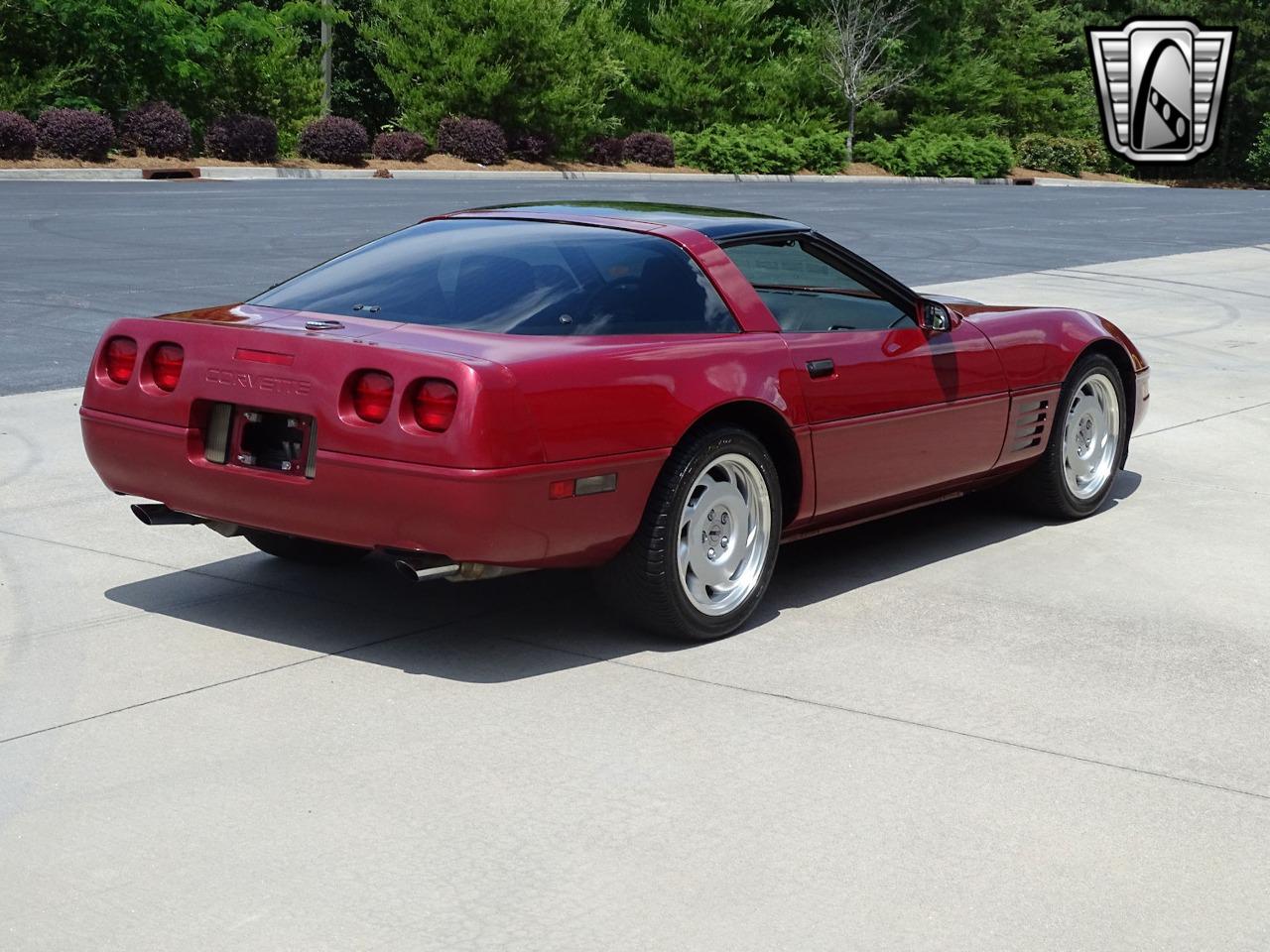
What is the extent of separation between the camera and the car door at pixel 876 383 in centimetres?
582

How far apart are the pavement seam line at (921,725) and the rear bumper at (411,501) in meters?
0.35

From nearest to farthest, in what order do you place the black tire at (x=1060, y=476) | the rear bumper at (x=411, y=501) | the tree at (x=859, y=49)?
the rear bumper at (x=411, y=501)
the black tire at (x=1060, y=476)
the tree at (x=859, y=49)

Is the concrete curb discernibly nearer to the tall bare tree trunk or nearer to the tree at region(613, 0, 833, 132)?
the tall bare tree trunk

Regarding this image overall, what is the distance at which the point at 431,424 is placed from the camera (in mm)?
4789

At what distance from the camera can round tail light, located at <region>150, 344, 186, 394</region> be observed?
5.30 metres

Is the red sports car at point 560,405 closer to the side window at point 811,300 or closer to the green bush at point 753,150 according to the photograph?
the side window at point 811,300

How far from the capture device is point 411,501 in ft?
15.7

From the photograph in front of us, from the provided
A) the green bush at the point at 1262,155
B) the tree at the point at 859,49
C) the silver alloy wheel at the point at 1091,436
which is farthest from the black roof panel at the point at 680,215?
the green bush at the point at 1262,155

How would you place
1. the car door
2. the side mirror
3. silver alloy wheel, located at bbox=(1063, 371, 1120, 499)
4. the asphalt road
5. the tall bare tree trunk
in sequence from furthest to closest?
the tall bare tree trunk < the asphalt road < silver alloy wheel, located at bbox=(1063, 371, 1120, 499) < the side mirror < the car door

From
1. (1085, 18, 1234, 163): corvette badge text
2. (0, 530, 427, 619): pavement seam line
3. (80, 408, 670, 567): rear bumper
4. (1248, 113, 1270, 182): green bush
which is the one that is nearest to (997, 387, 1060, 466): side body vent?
(80, 408, 670, 567): rear bumper

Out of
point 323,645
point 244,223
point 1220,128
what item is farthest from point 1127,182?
point 323,645

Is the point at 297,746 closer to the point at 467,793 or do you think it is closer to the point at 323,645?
the point at 467,793

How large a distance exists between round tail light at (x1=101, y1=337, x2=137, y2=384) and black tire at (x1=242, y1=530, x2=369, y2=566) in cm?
81

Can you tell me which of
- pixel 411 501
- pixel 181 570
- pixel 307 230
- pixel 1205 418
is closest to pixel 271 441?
pixel 411 501
